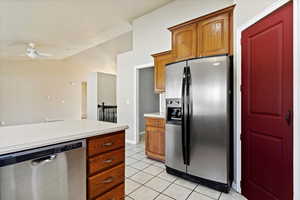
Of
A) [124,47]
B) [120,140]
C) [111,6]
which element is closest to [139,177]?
[120,140]

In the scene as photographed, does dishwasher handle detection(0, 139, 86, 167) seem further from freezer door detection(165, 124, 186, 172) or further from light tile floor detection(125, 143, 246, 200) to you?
freezer door detection(165, 124, 186, 172)

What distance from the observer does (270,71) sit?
5.09 ft

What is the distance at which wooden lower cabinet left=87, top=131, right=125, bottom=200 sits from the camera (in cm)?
130

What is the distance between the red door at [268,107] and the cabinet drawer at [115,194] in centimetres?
149

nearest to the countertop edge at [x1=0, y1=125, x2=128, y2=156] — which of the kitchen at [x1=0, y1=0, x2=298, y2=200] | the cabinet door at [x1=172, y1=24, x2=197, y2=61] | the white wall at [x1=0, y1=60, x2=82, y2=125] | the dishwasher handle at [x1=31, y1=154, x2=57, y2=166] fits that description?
the kitchen at [x1=0, y1=0, x2=298, y2=200]

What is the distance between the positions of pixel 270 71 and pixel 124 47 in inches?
213

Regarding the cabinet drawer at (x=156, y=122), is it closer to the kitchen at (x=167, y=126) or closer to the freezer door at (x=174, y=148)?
the kitchen at (x=167, y=126)

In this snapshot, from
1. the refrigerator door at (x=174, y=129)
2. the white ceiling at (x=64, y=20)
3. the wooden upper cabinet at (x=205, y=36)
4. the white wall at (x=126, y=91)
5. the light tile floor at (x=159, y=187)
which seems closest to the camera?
the light tile floor at (x=159, y=187)

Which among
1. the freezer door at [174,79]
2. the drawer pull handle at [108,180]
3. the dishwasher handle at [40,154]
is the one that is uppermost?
the freezer door at [174,79]

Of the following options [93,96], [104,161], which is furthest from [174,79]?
[93,96]

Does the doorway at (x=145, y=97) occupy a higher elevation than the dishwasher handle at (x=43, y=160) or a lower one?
higher

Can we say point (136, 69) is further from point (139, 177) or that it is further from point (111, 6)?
point (139, 177)

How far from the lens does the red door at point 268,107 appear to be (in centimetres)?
136

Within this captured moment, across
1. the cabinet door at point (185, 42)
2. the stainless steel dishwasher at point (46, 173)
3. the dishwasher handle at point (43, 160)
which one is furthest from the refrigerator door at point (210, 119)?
the dishwasher handle at point (43, 160)
